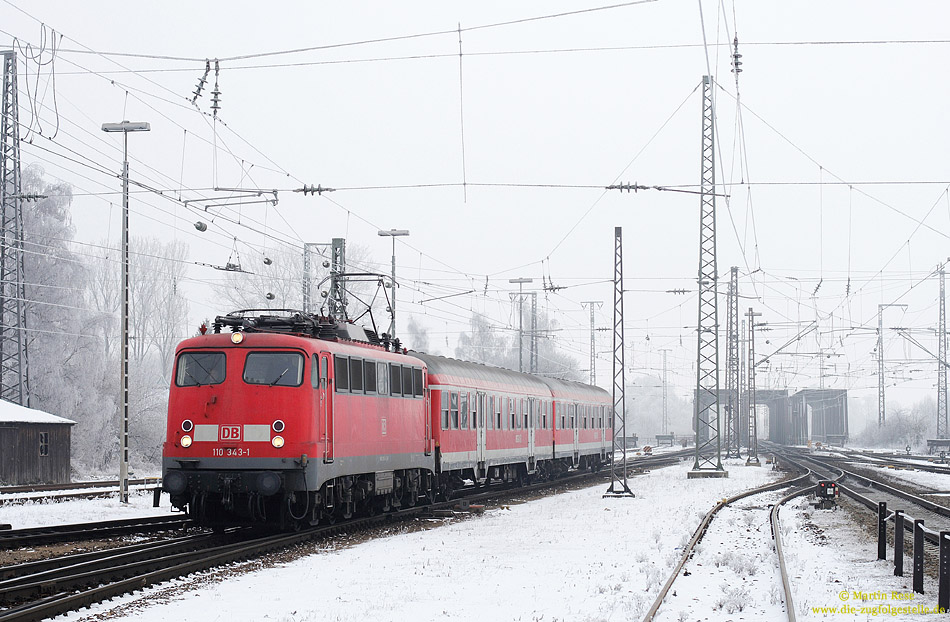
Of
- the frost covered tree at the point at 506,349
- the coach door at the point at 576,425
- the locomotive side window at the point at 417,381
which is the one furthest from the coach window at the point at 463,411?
the frost covered tree at the point at 506,349

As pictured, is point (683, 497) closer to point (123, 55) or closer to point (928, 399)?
point (123, 55)

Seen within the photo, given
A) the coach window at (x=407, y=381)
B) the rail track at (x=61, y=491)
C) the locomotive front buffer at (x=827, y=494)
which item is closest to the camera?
the coach window at (x=407, y=381)

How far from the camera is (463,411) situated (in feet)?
89.9

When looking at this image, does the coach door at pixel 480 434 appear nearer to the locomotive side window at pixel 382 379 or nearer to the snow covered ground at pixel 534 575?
the snow covered ground at pixel 534 575

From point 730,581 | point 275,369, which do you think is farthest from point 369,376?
point 730,581

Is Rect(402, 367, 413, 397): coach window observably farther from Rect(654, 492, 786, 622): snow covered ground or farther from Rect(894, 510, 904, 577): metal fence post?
Rect(894, 510, 904, 577): metal fence post

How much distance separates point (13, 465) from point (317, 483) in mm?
22451

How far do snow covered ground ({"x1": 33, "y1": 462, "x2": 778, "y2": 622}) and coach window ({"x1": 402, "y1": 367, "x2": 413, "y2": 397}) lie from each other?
287cm

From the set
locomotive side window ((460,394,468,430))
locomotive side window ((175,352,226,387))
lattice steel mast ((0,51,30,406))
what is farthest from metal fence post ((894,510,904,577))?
lattice steel mast ((0,51,30,406))

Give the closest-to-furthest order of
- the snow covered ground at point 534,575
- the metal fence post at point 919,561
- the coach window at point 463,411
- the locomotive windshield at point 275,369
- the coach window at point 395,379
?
the snow covered ground at point 534,575
the metal fence post at point 919,561
the locomotive windshield at point 275,369
the coach window at point 395,379
the coach window at point 463,411

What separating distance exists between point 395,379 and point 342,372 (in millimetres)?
3106

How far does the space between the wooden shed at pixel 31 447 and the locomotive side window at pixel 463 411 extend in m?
16.6

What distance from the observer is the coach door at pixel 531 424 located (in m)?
34.5

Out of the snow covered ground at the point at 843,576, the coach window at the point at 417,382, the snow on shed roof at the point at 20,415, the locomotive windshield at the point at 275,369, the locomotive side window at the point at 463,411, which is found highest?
the locomotive windshield at the point at 275,369
